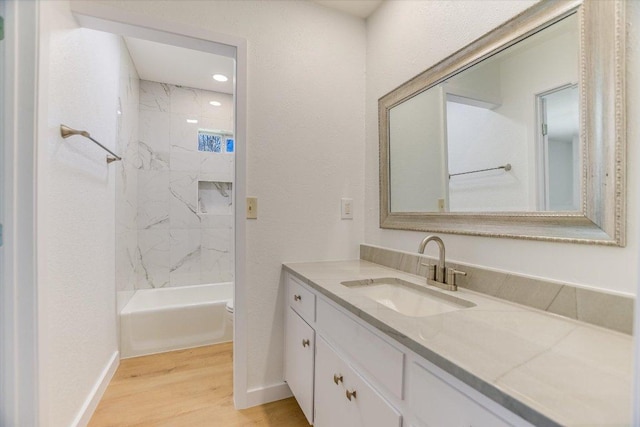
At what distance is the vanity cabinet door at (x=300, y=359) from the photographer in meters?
1.33

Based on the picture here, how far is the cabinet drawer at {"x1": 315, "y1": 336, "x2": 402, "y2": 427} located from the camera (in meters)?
0.84

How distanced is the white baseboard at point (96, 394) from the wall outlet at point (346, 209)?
173 cm

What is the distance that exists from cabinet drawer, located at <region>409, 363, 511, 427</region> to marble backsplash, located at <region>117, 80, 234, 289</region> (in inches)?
108

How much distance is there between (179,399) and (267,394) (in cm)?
54

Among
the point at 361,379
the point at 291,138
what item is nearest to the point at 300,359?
the point at 361,379

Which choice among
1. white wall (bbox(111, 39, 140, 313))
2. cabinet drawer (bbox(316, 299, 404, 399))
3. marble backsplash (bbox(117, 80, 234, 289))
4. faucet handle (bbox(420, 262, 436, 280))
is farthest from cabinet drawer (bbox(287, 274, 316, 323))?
marble backsplash (bbox(117, 80, 234, 289))

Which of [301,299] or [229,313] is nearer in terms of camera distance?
[301,299]

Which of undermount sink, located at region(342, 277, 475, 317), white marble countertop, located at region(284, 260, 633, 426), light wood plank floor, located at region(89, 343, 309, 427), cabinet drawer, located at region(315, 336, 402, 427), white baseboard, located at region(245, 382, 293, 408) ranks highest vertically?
white marble countertop, located at region(284, 260, 633, 426)

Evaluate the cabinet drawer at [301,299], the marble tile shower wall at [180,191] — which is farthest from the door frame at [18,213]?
the marble tile shower wall at [180,191]

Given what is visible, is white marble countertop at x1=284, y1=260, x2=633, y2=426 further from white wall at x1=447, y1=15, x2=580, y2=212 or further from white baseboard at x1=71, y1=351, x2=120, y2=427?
white baseboard at x1=71, y1=351, x2=120, y2=427

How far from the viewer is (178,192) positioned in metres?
3.06

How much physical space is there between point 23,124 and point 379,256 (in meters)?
1.68

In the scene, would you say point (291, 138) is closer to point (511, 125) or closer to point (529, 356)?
point (511, 125)

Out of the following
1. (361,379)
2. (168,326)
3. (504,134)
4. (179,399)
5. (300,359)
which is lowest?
(179,399)
